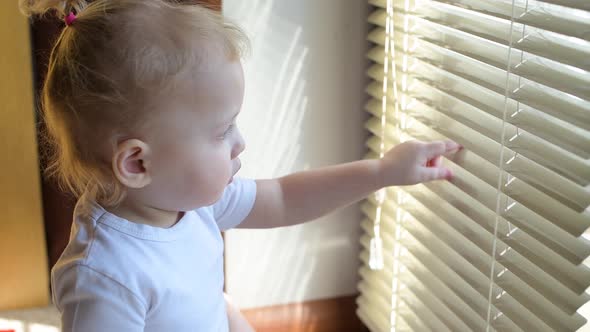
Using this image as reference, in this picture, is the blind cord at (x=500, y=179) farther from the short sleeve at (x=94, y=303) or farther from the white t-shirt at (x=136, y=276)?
the short sleeve at (x=94, y=303)

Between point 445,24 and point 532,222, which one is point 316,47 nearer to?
point 445,24

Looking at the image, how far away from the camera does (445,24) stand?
1.12m

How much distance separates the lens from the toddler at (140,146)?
894 millimetres

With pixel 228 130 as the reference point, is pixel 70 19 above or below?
above

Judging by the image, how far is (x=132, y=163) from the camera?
93 cm

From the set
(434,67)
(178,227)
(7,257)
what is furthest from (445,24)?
(7,257)

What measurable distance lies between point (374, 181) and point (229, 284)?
0.48 meters

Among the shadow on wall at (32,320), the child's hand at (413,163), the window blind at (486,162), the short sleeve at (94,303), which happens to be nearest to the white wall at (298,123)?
the window blind at (486,162)

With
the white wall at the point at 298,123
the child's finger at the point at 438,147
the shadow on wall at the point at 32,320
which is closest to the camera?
the child's finger at the point at 438,147

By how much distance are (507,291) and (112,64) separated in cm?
62

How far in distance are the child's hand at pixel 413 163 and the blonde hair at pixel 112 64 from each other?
0.32 metres

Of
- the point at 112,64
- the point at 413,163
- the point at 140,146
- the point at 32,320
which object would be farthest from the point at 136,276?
the point at 32,320

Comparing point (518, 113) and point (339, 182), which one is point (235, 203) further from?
point (518, 113)

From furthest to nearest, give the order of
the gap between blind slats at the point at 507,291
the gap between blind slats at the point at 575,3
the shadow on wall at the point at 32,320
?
the shadow on wall at the point at 32,320 < the gap between blind slats at the point at 507,291 < the gap between blind slats at the point at 575,3
